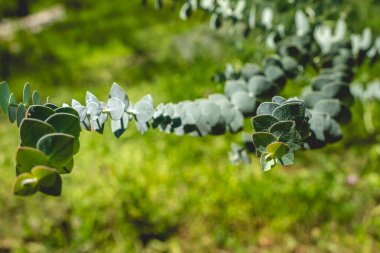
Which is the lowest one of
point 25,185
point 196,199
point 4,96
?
point 25,185

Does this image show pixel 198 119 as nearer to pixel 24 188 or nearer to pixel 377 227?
pixel 24 188

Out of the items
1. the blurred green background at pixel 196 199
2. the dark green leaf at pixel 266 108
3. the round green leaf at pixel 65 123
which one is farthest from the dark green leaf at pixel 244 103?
the blurred green background at pixel 196 199

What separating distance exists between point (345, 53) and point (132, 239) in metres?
1.16

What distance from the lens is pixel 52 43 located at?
3658 mm

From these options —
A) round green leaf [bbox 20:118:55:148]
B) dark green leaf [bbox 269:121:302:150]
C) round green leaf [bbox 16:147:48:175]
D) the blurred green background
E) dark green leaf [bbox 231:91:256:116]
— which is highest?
the blurred green background

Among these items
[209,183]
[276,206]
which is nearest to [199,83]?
[209,183]

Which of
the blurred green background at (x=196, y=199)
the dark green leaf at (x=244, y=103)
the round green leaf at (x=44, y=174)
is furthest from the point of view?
the blurred green background at (x=196, y=199)

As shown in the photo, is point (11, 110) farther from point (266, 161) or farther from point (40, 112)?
point (266, 161)

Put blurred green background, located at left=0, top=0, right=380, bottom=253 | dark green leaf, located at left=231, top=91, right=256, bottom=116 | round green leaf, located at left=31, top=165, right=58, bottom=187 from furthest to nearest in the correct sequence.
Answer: blurred green background, located at left=0, top=0, right=380, bottom=253 < dark green leaf, located at left=231, top=91, right=256, bottom=116 < round green leaf, located at left=31, top=165, right=58, bottom=187

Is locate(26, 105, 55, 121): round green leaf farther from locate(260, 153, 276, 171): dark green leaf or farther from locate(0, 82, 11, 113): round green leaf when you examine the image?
locate(260, 153, 276, 171): dark green leaf

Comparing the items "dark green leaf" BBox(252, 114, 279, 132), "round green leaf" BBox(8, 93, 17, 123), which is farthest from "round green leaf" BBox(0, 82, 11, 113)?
"dark green leaf" BBox(252, 114, 279, 132)

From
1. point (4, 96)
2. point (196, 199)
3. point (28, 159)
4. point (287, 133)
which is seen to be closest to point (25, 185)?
point (28, 159)

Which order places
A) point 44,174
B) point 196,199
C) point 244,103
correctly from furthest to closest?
point 196,199 → point 244,103 → point 44,174

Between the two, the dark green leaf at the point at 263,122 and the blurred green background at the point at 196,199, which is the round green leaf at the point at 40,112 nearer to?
the dark green leaf at the point at 263,122
